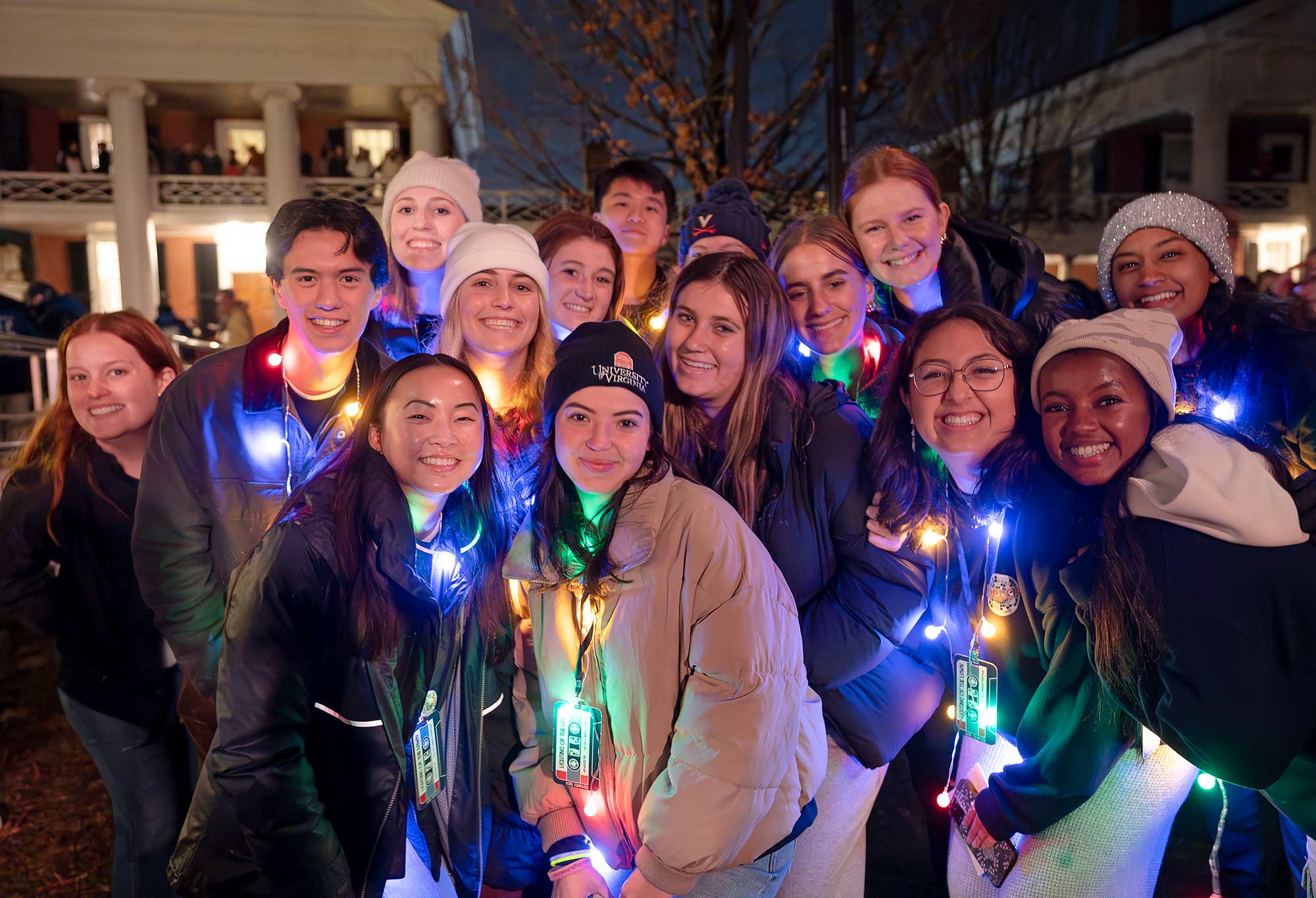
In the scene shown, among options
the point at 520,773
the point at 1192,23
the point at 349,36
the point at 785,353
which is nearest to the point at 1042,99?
the point at 1192,23

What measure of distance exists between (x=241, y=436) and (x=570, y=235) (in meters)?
1.73

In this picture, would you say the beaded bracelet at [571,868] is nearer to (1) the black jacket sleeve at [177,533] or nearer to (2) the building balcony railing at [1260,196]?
(1) the black jacket sleeve at [177,533]

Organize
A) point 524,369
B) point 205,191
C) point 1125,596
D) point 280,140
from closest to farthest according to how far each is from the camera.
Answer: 1. point 1125,596
2. point 524,369
3. point 280,140
4. point 205,191

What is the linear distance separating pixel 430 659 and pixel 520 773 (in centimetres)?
50

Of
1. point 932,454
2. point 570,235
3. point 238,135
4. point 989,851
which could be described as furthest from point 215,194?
point 989,851

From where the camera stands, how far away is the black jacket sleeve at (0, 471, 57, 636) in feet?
11.5

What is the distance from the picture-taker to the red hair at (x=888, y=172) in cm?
379

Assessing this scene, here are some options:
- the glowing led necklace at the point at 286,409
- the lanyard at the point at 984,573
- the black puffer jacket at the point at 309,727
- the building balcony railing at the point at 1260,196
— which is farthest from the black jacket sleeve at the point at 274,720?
the building balcony railing at the point at 1260,196

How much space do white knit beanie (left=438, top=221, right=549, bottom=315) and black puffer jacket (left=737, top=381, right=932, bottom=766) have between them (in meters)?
1.29

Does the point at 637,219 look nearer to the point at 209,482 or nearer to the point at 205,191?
the point at 209,482

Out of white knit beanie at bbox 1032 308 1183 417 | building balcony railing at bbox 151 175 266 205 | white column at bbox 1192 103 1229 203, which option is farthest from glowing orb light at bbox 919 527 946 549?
white column at bbox 1192 103 1229 203

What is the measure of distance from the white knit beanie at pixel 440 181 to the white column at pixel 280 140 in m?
15.7

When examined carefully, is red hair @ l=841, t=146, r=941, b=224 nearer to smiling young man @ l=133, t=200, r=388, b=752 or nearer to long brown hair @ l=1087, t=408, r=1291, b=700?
long brown hair @ l=1087, t=408, r=1291, b=700

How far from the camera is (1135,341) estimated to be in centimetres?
248
